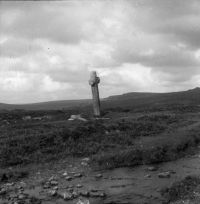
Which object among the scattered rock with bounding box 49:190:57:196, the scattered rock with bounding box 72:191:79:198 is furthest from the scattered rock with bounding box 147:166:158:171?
the scattered rock with bounding box 49:190:57:196

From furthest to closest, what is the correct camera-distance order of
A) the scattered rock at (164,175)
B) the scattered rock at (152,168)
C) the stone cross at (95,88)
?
the stone cross at (95,88) < the scattered rock at (152,168) < the scattered rock at (164,175)

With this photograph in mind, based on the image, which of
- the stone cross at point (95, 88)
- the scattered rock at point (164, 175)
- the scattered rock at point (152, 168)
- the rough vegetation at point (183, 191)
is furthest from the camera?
the stone cross at point (95, 88)

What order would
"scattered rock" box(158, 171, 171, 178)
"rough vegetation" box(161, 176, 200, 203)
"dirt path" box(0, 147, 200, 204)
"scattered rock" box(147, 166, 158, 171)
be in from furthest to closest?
1. "scattered rock" box(147, 166, 158, 171)
2. "scattered rock" box(158, 171, 171, 178)
3. "dirt path" box(0, 147, 200, 204)
4. "rough vegetation" box(161, 176, 200, 203)

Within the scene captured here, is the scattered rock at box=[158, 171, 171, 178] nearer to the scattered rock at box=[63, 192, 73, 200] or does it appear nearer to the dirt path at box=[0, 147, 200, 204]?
the dirt path at box=[0, 147, 200, 204]

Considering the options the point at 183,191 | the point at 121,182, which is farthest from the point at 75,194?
the point at 183,191

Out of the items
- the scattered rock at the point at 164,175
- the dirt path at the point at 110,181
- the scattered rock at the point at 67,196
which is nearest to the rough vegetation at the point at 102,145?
the dirt path at the point at 110,181

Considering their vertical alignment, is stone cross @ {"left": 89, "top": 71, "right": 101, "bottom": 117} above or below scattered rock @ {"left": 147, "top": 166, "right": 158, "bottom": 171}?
above

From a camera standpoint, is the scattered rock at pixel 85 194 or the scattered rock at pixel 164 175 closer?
the scattered rock at pixel 85 194

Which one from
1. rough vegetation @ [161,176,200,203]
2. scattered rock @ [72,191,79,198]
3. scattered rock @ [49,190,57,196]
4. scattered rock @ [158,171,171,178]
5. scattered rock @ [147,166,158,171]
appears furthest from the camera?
scattered rock @ [147,166,158,171]

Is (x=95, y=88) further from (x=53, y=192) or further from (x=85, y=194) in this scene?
(x=85, y=194)

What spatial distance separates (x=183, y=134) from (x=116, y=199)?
45.0 ft

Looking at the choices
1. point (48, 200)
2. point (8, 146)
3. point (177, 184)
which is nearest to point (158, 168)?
point (177, 184)

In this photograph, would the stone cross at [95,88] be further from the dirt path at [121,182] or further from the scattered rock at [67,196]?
the scattered rock at [67,196]

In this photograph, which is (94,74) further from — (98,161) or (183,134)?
(98,161)
